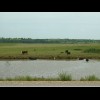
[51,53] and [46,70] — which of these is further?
[51,53]

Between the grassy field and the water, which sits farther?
the grassy field

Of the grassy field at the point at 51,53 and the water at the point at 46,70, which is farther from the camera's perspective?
the grassy field at the point at 51,53
